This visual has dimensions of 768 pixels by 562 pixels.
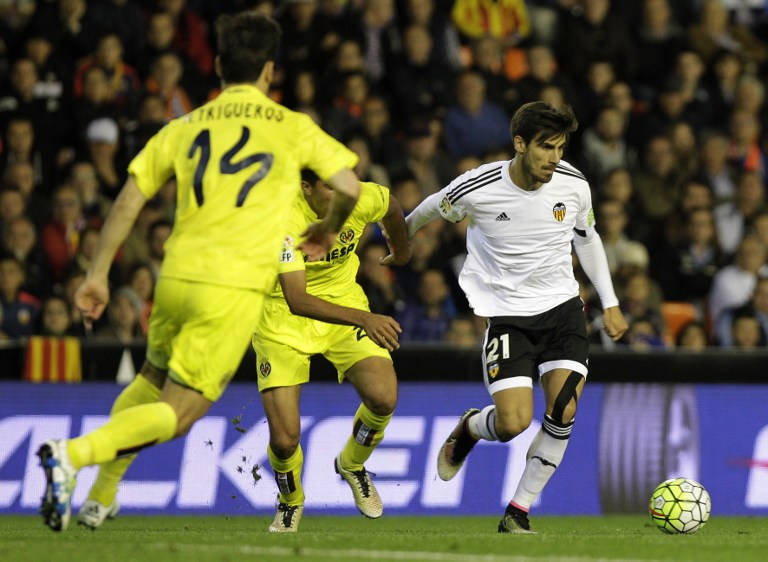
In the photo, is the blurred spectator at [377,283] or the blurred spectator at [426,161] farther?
the blurred spectator at [426,161]

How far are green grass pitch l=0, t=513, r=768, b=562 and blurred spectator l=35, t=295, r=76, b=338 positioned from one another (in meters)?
2.29

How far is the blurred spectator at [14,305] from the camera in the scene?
1233cm

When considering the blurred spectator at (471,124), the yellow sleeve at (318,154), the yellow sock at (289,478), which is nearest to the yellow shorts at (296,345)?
the yellow sock at (289,478)

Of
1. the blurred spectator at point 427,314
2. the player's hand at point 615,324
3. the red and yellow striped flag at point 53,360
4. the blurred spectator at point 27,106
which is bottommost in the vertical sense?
the red and yellow striped flag at point 53,360

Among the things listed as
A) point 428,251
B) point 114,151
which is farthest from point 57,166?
point 428,251

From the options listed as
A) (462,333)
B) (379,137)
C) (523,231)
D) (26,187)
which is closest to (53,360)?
(26,187)

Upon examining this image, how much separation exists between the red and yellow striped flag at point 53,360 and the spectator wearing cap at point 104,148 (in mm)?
2584

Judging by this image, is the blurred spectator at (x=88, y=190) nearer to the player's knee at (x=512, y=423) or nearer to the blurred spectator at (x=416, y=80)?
the blurred spectator at (x=416, y=80)

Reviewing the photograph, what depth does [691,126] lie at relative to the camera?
1619cm

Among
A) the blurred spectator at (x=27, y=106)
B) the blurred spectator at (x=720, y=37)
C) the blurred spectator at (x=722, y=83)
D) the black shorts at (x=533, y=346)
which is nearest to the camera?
the black shorts at (x=533, y=346)

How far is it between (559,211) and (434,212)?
825mm

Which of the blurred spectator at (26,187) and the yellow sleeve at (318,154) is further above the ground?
the yellow sleeve at (318,154)

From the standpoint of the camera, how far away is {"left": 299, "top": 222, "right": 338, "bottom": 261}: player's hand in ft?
23.2

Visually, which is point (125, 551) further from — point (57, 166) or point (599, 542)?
point (57, 166)
